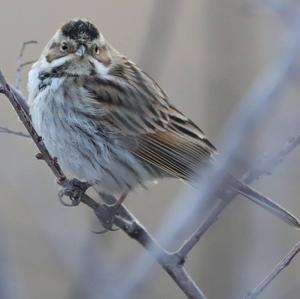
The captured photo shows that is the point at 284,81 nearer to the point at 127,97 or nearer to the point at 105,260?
the point at 105,260

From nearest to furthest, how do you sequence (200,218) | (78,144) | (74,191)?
(200,218) → (74,191) → (78,144)

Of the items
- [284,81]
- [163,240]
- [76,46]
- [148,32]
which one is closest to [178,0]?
[148,32]

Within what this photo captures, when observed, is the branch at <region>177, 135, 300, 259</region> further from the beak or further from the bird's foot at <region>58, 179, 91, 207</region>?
the beak

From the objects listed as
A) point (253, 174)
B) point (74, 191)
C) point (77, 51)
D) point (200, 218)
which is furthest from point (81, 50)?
point (253, 174)

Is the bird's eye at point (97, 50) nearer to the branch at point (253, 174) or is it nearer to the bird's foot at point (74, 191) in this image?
the bird's foot at point (74, 191)

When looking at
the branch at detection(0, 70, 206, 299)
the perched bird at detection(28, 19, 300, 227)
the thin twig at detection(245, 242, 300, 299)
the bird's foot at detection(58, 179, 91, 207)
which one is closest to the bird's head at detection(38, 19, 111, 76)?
the perched bird at detection(28, 19, 300, 227)

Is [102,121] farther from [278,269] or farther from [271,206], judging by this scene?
[278,269]

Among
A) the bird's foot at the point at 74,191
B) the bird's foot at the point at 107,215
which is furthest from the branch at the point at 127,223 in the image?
the bird's foot at the point at 74,191
